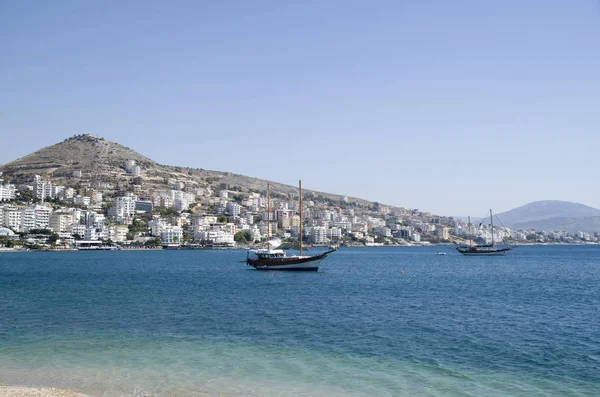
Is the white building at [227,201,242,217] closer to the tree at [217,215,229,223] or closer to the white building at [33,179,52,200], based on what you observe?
the tree at [217,215,229,223]

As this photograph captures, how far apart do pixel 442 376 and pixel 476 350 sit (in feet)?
11.1

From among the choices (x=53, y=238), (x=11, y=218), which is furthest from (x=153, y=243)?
(x=11, y=218)

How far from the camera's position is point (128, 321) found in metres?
22.8

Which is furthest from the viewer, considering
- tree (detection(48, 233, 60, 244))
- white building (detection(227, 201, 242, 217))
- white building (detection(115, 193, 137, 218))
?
white building (detection(227, 201, 242, 217))

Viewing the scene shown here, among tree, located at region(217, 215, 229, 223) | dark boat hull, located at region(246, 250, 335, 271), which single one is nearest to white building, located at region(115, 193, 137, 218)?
tree, located at region(217, 215, 229, 223)

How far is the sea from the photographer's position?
13.8 meters

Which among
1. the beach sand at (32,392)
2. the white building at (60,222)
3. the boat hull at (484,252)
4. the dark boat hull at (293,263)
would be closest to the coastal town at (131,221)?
the white building at (60,222)

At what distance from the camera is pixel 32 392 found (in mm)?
12523

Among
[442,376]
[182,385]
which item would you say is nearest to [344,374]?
[442,376]

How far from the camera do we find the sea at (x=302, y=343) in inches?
543

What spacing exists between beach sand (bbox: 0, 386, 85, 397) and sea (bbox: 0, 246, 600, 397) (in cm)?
55

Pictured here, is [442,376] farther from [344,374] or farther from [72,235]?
[72,235]

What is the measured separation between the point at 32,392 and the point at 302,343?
847cm

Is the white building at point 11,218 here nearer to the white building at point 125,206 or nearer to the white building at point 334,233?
the white building at point 125,206
